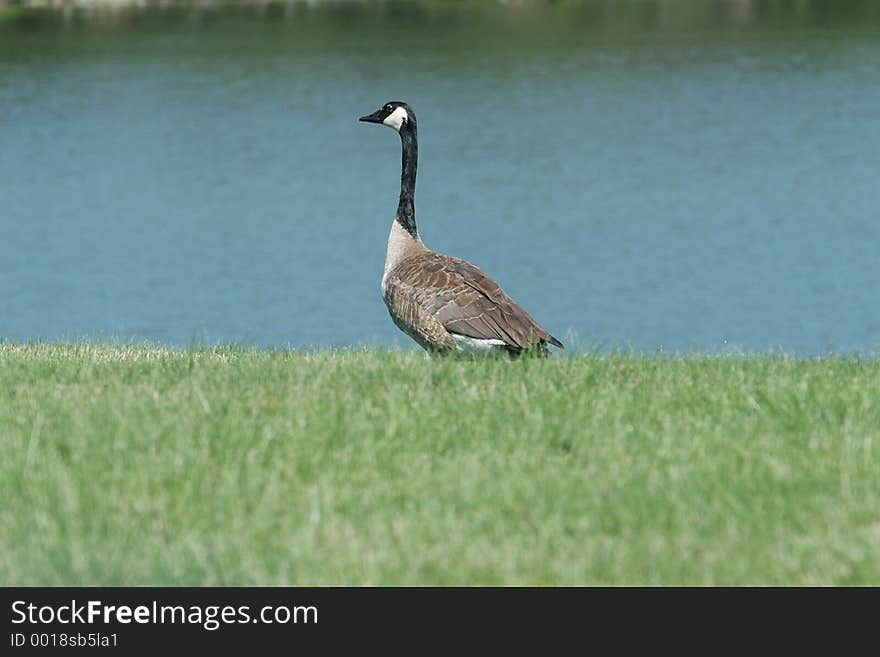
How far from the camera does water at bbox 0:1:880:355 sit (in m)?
29.6

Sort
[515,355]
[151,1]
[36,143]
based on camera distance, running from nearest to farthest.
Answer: [515,355]
[36,143]
[151,1]

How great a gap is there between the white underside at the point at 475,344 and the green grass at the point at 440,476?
1028mm

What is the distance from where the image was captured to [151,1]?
95.1 m

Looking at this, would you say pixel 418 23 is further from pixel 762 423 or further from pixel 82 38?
pixel 762 423

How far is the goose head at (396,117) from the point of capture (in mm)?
13383

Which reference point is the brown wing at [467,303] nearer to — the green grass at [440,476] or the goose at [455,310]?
the goose at [455,310]

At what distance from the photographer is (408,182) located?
12883 millimetres

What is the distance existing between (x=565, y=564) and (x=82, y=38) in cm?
7534

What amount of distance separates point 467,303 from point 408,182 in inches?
108

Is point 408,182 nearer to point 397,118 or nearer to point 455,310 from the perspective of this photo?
point 397,118

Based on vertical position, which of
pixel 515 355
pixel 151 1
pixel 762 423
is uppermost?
pixel 762 423

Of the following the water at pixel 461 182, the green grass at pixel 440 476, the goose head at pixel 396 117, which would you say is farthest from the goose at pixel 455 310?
the goose head at pixel 396 117

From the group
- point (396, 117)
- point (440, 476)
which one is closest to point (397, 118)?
point (396, 117)
